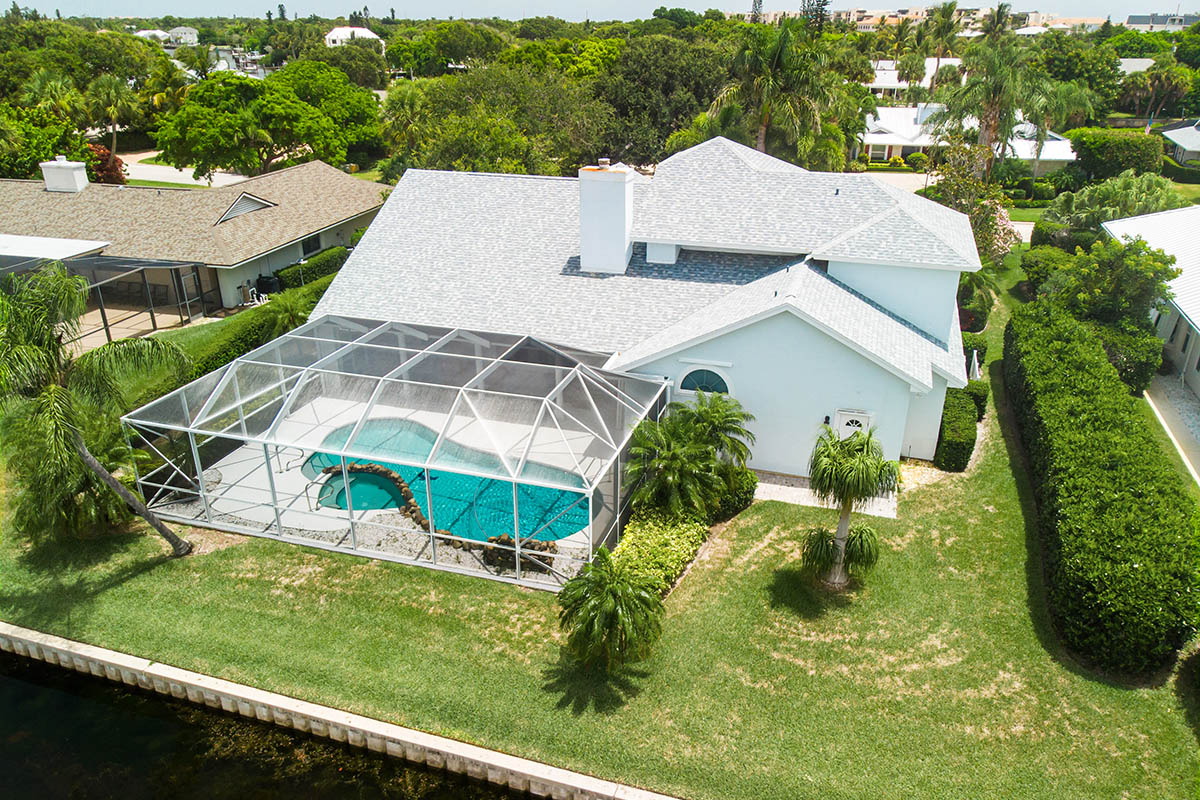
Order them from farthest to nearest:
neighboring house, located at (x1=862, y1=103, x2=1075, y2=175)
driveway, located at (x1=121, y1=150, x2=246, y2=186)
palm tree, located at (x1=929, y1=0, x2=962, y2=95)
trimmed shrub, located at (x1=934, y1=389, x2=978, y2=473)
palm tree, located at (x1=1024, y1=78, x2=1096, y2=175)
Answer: palm tree, located at (x1=929, y1=0, x2=962, y2=95) → driveway, located at (x1=121, y1=150, x2=246, y2=186) → neighboring house, located at (x1=862, y1=103, x2=1075, y2=175) → palm tree, located at (x1=1024, y1=78, x2=1096, y2=175) → trimmed shrub, located at (x1=934, y1=389, x2=978, y2=473)

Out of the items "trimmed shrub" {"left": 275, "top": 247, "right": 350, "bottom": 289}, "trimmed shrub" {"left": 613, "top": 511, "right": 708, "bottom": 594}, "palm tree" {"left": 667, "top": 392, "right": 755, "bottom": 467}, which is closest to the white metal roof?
"palm tree" {"left": 667, "top": 392, "right": 755, "bottom": 467}

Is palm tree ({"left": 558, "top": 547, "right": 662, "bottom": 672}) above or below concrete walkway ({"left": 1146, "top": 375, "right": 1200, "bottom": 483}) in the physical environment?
above

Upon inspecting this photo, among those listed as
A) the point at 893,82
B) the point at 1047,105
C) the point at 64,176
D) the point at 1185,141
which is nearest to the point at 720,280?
the point at 64,176

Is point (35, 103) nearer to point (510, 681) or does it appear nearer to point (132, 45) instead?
point (132, 45)

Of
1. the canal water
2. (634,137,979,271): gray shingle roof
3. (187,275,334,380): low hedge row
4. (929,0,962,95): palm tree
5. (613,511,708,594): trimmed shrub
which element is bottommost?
the canal water

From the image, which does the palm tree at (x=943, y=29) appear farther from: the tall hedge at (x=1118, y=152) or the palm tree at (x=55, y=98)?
the palm tree at (x=55, y=98)

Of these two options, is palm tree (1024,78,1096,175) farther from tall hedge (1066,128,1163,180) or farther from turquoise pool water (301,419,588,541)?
turquoise pool water (301,419,588,541)

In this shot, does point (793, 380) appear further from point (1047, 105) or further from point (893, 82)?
point (893, 82)

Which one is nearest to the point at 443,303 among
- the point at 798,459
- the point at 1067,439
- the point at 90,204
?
the point at 798,459

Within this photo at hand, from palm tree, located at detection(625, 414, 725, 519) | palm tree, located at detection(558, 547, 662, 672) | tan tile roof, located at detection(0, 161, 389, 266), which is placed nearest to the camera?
palm tree, located at detection(558, 547, 662, 672)
